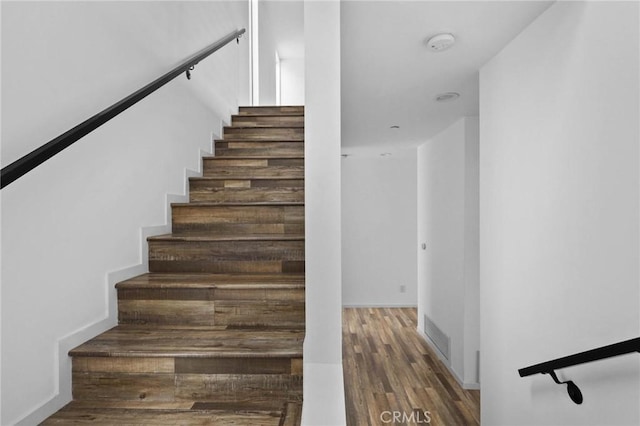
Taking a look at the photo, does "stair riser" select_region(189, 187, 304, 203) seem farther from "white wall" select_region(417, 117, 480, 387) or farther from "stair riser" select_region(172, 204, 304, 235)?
"white wall" select_region(417, 117, 480, 387)

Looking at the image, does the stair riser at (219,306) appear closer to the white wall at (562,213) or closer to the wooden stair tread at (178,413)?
the wooden stair tread at (178,413)

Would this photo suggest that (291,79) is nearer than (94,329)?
No

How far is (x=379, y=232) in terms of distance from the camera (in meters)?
5.77

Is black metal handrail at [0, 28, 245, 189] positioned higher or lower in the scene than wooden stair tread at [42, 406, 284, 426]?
higher

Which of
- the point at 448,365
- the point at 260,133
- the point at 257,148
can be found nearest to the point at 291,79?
the point at 260,133

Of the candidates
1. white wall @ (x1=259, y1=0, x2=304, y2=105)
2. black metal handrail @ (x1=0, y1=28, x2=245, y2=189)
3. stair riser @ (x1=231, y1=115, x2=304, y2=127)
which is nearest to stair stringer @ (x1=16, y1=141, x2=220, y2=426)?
black metal handrail @ (x1=0, y1=28, x2=245, y2=189)

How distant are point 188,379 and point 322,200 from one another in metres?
0.75

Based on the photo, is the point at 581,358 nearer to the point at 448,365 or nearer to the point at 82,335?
the point at 82,335

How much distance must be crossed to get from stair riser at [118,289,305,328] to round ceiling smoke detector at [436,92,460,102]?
196 cm

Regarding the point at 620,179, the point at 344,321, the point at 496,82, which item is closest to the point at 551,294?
the point at 620,179

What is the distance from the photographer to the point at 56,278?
1146mm

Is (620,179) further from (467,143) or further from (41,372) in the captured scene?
(467,143)

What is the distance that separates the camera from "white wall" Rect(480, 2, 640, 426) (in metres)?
1.11

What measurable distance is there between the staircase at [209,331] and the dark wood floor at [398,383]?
1.78m
